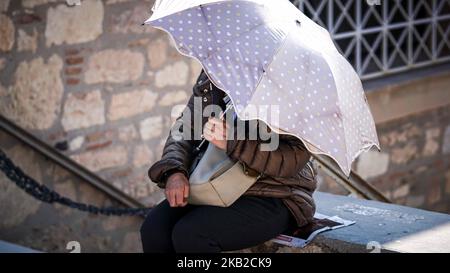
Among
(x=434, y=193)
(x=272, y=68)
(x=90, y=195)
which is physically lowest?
(x=434, y=193)

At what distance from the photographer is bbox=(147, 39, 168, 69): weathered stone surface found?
5570mm

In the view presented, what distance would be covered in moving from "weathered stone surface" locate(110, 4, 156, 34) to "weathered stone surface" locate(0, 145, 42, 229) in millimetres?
952

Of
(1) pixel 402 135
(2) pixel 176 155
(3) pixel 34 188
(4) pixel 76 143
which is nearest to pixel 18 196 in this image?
(3) pixel 34 188

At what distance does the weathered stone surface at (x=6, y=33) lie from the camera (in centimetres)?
478

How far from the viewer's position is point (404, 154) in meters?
7.64

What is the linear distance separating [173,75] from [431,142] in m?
3.09

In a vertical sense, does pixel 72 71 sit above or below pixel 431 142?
above

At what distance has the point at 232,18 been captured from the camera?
3213 mm

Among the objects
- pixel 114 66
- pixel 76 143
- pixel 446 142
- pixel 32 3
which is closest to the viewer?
pixel 32 3

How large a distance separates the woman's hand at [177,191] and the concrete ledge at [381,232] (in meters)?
0.49

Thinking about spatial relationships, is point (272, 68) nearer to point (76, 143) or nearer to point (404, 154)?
point (76, 143)

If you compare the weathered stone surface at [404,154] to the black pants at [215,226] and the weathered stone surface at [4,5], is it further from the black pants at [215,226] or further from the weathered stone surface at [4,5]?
the black pants at [215,226]

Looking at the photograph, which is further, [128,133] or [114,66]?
[128,133]

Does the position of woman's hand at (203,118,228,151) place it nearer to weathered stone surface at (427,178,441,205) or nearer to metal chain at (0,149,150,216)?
metal chain at (0,149,150,216)
